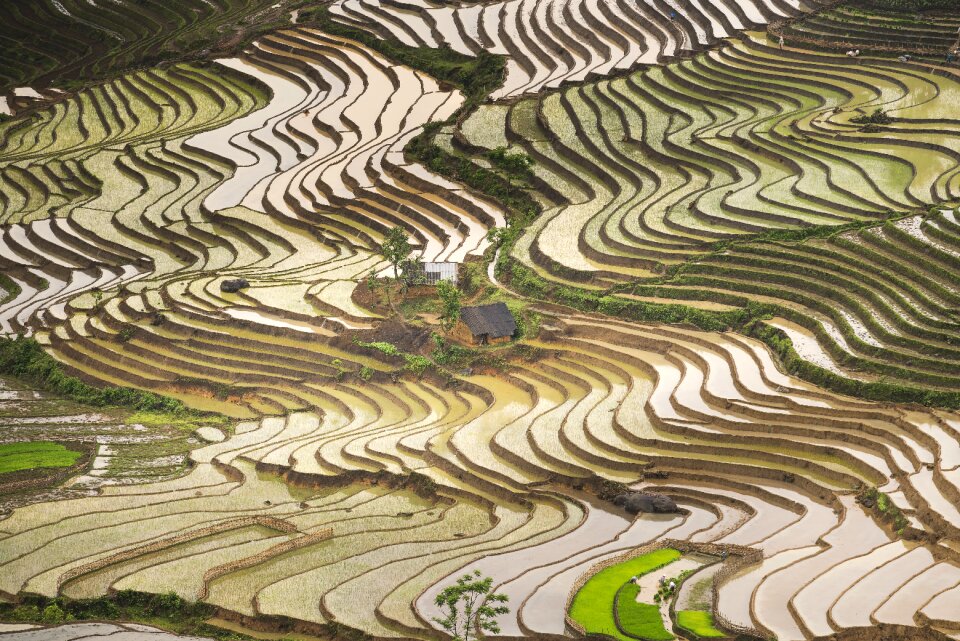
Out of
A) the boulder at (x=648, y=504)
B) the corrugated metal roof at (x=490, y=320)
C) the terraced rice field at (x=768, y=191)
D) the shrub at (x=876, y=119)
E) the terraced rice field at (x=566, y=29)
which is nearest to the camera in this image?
the boulder at (x=648, y=504)

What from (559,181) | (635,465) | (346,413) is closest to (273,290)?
(346,413)

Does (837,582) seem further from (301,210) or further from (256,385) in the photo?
(301,210)

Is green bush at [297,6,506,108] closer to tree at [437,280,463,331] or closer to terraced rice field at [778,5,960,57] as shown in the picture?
terraced rice field at [778,5,960,57]

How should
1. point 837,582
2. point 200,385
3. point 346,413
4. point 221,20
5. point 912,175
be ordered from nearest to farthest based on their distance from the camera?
1. point 837,582
2. point 346,413
3. point 200,385
4. point 912,175
5. point 221,20

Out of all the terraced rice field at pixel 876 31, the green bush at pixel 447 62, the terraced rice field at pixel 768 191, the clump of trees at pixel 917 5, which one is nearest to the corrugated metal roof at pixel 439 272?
the terraced rice field at pixel 768 191

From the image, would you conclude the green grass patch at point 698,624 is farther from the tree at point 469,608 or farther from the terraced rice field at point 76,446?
Result: the terraced rice field at point 76,446

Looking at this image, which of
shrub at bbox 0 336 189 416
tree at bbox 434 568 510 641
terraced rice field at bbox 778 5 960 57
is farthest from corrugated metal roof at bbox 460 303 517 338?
terraced rice field at bbox 778 5 960 57
